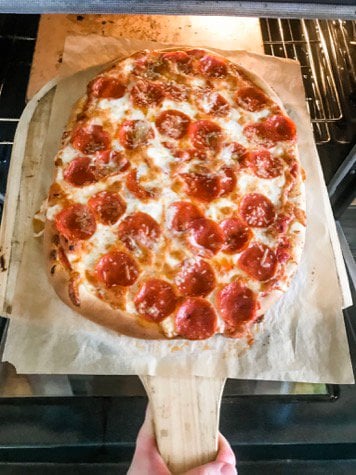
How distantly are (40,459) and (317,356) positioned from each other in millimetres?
1194

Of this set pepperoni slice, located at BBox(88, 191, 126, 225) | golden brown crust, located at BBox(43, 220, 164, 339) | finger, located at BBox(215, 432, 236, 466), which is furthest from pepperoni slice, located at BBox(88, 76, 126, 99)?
finger, located at BBox(215, 432, 236, 466)

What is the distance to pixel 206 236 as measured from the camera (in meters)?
1.72

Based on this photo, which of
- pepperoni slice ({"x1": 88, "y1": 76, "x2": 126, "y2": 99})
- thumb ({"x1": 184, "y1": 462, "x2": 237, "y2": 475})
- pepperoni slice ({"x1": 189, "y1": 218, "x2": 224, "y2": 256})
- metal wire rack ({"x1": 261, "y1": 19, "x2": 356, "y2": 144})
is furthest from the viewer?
metal wire rack ({"x1": 261, "y1": 19, "x2": 356, "y2": 144})

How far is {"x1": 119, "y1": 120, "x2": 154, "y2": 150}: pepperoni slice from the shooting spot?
72.6 inches

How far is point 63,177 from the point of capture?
1.77m

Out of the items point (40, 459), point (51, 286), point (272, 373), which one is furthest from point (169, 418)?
point (40, 459)

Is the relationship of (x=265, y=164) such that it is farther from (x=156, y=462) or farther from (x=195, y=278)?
(x=156, y=462)

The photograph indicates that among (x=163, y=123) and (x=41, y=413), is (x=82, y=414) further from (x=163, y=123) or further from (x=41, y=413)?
(x=163, y=123)

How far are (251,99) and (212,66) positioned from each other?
0.68 feet

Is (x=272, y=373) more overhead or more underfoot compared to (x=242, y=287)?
more underfoot

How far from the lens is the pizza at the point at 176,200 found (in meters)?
1.64

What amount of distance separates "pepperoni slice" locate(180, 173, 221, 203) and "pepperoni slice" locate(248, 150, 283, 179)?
0.50 feet

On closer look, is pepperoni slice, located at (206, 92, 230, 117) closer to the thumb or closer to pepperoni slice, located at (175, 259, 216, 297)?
pepperoni slice, located at (175, 259, 216, 297)

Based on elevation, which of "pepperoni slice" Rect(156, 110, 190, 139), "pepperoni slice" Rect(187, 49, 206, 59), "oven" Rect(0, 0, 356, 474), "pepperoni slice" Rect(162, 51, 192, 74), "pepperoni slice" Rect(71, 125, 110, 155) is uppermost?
"pepperoni slice" Rect(187, 49, 206, 59)
